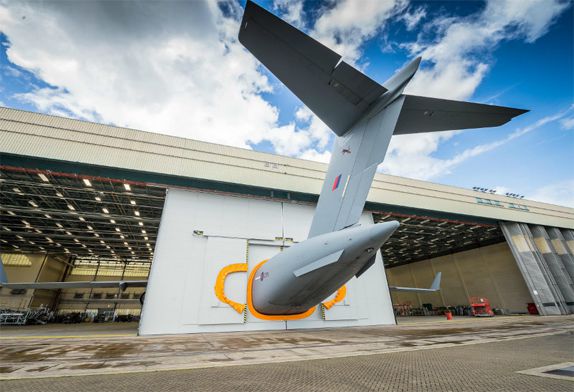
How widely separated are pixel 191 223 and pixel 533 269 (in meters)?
26.5

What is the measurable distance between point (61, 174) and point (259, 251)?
1105 centimetres

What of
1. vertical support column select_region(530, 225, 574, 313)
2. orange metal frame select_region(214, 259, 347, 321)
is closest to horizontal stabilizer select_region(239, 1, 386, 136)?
orange metal frame select_region(214, 259, 347, 321)

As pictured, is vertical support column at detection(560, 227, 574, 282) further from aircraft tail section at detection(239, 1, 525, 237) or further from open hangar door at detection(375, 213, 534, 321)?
aircraft tail section at detection(239, 1, 525, 237)

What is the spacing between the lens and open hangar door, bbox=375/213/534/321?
22969 millimetres

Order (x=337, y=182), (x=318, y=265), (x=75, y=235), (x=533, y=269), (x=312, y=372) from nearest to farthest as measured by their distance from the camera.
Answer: (x=312, y=372) < (x=318, y=265) < (x=337, y=182) < (x=533, y=269) < (x=75, y=235)

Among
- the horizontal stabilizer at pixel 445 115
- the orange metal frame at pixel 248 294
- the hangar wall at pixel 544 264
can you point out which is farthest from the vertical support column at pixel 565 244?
the horizontal stabilizer at pixel 445 115

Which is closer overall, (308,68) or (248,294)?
(308,68)

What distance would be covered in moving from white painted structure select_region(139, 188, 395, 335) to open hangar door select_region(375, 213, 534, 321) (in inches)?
274

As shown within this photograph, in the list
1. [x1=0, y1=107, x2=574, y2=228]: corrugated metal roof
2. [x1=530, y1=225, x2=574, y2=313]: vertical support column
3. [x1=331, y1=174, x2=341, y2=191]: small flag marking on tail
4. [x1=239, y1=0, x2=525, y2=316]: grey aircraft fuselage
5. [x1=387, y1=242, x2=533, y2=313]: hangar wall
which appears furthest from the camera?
[x1=387, y1=242, x2=533, y2=313]: hangar wall

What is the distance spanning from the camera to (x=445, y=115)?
5.57m

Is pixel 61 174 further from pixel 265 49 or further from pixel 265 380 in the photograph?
pixel 265 380

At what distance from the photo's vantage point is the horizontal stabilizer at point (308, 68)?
4.56 metres

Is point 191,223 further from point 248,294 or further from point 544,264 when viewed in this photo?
point 544,264

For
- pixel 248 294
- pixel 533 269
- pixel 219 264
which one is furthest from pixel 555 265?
pixel 219 264
